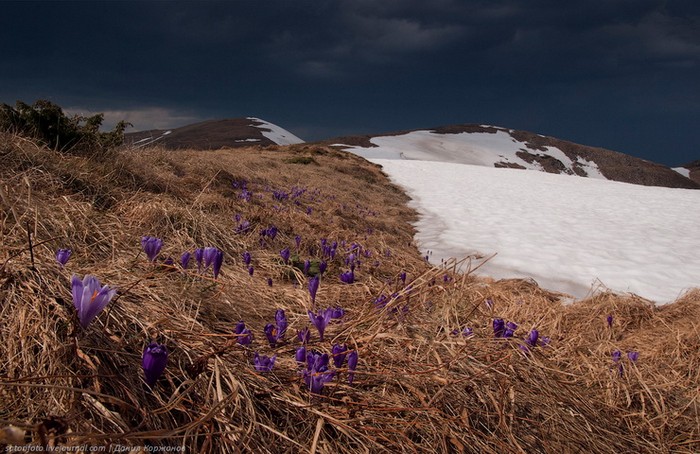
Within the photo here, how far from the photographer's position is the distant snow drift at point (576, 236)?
5.29m

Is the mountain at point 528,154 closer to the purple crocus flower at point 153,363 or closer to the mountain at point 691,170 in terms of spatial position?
the mountain at point 691,170

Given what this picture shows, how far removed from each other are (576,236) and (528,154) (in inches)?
2560

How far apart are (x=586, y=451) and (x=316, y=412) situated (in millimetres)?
969

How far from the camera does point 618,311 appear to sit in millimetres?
3662

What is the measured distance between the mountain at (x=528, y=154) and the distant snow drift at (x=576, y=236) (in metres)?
42.0

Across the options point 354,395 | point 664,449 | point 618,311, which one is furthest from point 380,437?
point 618,311

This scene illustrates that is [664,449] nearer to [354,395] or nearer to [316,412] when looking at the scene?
[354,395]

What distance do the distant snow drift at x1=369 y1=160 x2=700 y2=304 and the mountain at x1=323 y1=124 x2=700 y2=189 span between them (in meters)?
42.0

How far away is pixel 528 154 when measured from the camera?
217 ft

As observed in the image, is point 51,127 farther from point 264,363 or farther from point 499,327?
point 499,327

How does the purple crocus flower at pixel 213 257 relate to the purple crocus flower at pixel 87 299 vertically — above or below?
below

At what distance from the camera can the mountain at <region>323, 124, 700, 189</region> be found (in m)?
60.2

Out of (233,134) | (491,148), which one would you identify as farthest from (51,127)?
(491,148)

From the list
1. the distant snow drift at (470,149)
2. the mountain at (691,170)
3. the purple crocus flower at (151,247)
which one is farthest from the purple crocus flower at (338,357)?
the mountain at (691,170)
